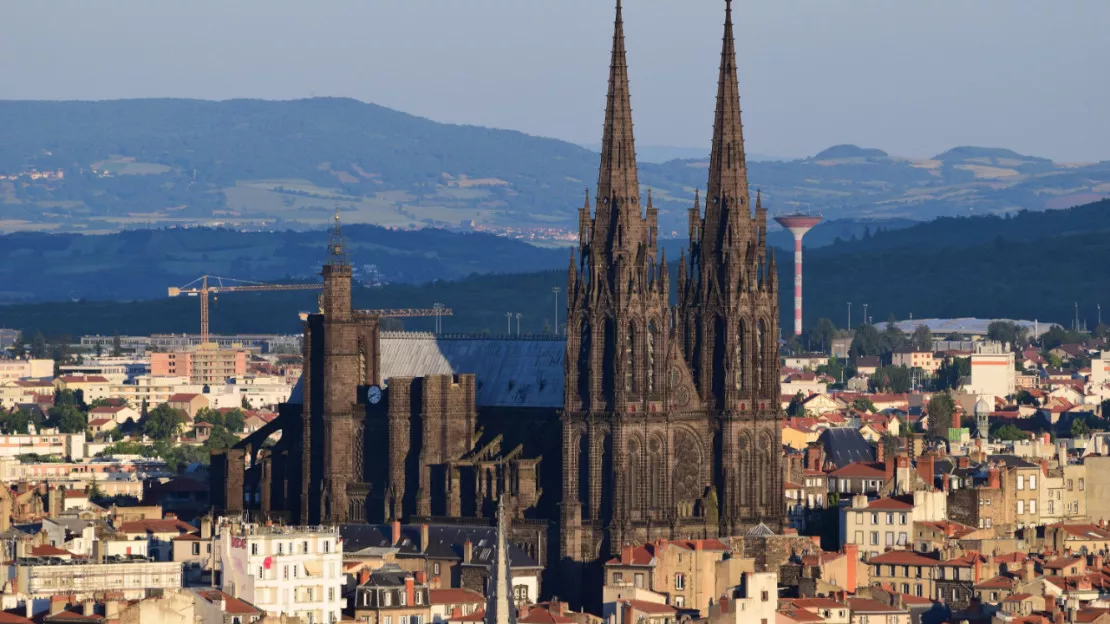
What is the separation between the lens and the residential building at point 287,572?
113 meters

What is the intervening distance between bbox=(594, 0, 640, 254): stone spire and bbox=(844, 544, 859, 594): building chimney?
702 inches

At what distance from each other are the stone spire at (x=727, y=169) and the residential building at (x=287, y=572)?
37.2m

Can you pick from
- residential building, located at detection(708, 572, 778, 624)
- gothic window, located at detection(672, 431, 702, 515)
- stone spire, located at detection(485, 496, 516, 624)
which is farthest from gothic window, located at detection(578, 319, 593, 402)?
stone spire, located at detection(485, 496, 516, 624)

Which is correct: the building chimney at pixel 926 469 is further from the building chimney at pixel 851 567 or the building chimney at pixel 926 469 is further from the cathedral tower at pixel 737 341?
the building chimney at pixel 851 567

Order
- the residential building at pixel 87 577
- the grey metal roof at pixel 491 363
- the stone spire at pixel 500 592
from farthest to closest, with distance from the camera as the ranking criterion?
1. the grey metal roof at pixel 491 363
2. the residential building at pixel 87 577
3. the stone spire at pixel 500 592

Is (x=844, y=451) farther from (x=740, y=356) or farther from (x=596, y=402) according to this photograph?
(x=596, y=402)

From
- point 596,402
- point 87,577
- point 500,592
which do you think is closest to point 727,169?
point 596,402

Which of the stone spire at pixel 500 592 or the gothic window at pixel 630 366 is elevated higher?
the gothic window at pixel 630 366

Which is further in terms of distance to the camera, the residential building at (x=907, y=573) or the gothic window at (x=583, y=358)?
the gothic window at (x=583, y=358)

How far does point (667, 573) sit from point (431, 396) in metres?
25.4

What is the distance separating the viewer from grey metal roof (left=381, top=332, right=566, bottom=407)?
504 feet

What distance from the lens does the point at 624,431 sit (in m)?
145

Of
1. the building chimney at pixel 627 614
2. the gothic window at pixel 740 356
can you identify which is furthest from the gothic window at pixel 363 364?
the building chimney at pixel 627 614

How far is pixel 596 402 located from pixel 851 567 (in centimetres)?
1867
